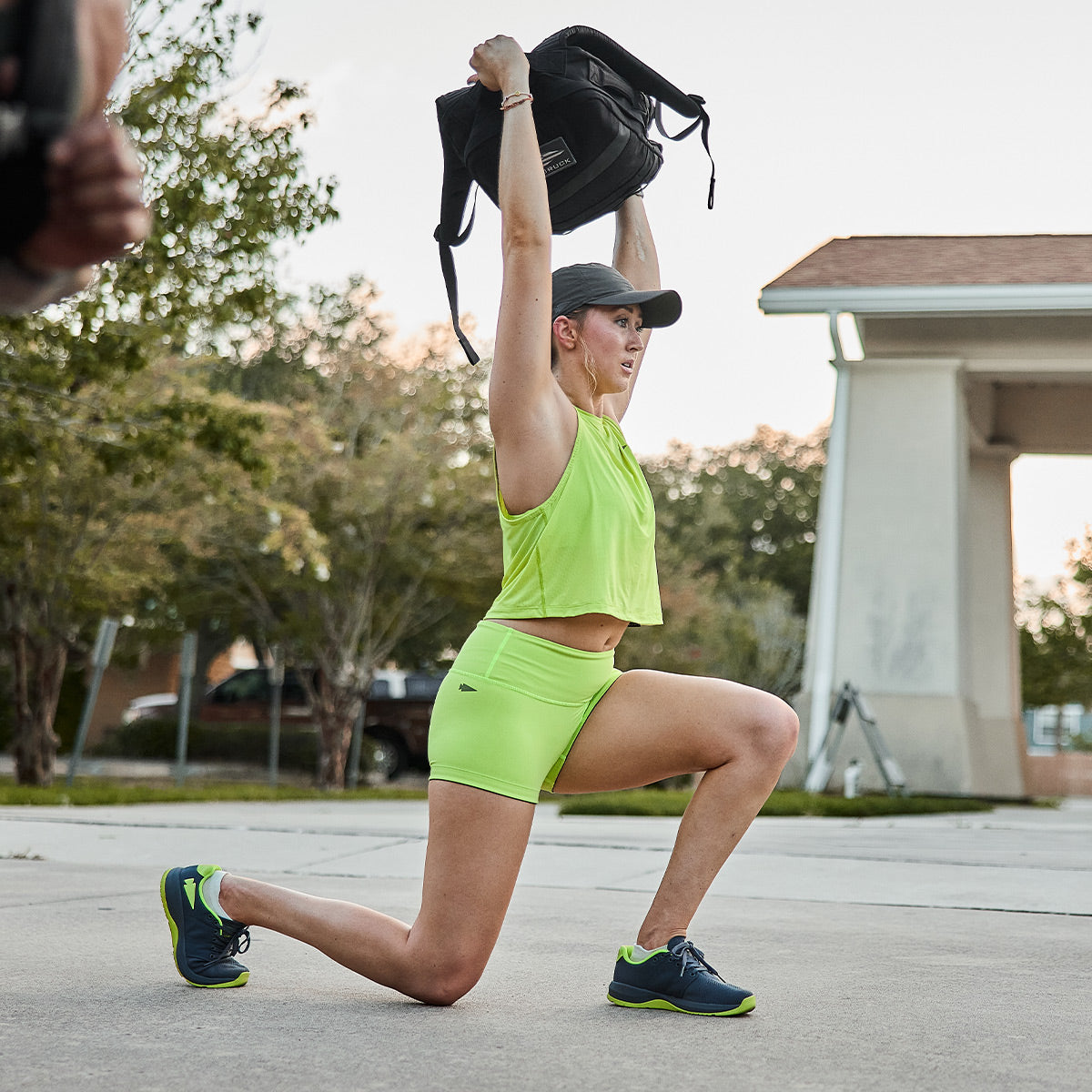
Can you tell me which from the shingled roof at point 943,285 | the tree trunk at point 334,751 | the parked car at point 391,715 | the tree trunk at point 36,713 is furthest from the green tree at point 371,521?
the shingled roof at point 943,285

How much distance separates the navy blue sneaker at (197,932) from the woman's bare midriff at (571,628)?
3.12 feet

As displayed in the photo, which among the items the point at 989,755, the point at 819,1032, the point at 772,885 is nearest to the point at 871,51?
the point at 772,885

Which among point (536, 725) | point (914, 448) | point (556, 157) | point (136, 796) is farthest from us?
point (914, 448)

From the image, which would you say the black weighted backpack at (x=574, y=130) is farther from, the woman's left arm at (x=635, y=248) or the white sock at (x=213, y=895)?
the white sock at (x=213, y=895)

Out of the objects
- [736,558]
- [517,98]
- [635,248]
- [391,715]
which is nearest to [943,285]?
[635,248]

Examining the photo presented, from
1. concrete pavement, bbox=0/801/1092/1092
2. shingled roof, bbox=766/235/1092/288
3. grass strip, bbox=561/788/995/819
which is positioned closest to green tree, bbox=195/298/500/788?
shingled roof, bbox=766/235/1092/288

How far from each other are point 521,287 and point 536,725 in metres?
0.96

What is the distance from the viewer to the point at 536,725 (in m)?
3.04

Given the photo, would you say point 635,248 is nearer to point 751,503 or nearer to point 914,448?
point 914,448

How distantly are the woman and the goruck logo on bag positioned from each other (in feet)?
1.04

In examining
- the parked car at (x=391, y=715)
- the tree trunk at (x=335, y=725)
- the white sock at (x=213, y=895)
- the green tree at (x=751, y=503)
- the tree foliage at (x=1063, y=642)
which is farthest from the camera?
the green tree at (x=751, y=503)

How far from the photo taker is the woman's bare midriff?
3.12 metres

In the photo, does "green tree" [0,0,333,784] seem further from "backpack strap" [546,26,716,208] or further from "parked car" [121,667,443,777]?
"parked car" [121,667,443,777]

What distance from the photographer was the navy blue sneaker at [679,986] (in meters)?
3.04
